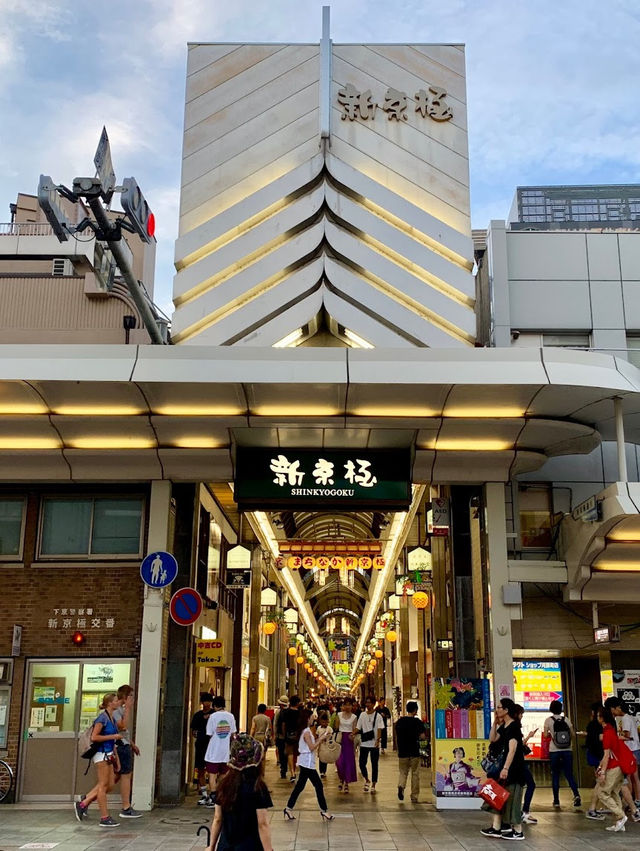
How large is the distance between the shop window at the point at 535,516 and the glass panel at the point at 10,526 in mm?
8728

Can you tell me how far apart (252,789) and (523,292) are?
13.3m

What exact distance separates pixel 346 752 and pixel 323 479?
618 cm

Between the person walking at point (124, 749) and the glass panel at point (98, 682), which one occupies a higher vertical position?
the glass panel at point (98, 682)

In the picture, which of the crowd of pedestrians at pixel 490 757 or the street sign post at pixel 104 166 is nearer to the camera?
the street sign post at pixel 104 166

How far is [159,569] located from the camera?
13.9m

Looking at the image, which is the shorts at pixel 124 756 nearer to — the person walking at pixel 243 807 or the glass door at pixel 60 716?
the glass door at pixel 60 716

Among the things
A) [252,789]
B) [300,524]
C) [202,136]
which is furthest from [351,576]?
[252,789]

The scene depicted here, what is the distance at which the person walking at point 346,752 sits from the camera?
16.8 meters

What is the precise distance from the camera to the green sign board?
13.5 m

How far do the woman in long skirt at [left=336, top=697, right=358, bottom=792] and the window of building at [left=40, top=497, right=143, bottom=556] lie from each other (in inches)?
223

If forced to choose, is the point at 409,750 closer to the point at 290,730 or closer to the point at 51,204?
the point at 290,730

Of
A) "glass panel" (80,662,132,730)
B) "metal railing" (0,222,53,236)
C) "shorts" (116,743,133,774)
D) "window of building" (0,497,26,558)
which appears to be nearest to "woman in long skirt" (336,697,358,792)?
"glass panel" (80,662,132,730)

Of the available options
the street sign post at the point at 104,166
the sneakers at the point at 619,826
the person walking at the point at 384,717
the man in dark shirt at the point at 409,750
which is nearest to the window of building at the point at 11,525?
the man in dark shirt at the point at 409,750

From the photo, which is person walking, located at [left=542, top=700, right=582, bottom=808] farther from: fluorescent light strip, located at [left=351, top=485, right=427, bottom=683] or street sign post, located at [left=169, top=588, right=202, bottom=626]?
street sign post, located at [left=169, top=588, right=202, bottom=626]
